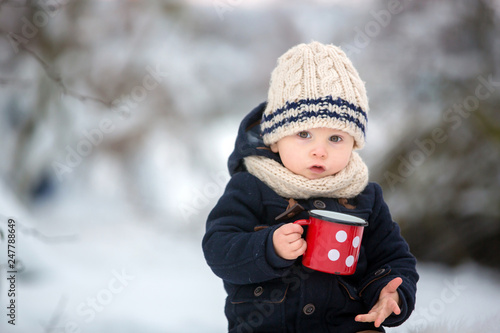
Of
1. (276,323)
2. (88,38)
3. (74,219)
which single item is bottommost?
(276,323)

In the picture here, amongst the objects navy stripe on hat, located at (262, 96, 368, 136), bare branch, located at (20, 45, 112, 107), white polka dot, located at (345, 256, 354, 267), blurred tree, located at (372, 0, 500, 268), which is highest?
bare branch, located at (20, 45, 112, 107)

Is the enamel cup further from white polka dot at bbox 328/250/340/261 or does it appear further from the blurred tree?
the blurred tree

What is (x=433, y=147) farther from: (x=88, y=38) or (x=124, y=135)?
(x=88, y=38)

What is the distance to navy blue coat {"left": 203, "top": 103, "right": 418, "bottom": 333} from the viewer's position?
1.01 m

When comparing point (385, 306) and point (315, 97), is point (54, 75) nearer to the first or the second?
point (315, 97)

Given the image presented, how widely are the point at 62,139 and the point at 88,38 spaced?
413mm

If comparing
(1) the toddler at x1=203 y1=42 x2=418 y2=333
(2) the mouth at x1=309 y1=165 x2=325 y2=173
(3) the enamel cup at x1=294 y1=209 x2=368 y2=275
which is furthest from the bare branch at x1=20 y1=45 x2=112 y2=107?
(3) the enamel cup at x1=294 y1=209 x2=368 y2=275

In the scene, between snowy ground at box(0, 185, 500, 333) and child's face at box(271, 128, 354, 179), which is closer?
child's face at box(271, 128, 354, 179)

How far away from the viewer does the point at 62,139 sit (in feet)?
6.30

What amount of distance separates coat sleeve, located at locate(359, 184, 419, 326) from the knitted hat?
0.20m

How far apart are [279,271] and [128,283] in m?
0.90

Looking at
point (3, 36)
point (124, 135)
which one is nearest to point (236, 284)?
point (124, 135)

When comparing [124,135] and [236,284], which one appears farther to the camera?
[124,135]

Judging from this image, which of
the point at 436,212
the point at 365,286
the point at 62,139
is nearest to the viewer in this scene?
the point at 365,286
